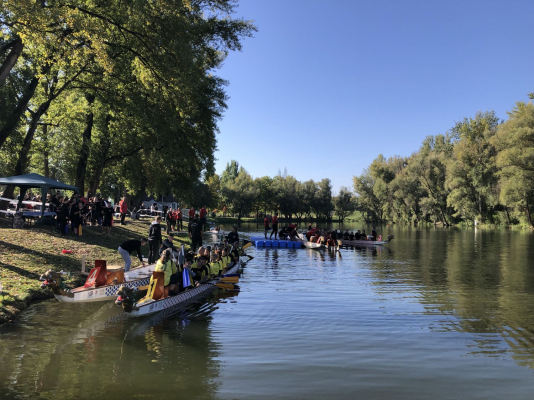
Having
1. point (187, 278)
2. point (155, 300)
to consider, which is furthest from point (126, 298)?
point (187, 278)

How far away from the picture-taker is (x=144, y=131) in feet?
85.9

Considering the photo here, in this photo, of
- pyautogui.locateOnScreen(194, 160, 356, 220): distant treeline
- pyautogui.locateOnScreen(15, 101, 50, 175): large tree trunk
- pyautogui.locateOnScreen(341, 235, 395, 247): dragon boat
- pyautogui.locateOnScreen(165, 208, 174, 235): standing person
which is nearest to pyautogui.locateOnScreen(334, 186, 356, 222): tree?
pyautogui.locateOnScreen(194, 160, 356, 220): distant treeline

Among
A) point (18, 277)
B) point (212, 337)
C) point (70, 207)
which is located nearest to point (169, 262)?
point (212, 337)

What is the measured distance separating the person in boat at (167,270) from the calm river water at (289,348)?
897 millimetres

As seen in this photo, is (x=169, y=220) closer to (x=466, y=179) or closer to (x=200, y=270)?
(x=200, y=270)

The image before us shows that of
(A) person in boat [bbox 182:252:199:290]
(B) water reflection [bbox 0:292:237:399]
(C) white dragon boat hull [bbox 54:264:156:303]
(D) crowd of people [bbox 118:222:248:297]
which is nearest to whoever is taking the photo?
(B) water reflection [bbox 0:292:237:399]

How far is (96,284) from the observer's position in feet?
38.0

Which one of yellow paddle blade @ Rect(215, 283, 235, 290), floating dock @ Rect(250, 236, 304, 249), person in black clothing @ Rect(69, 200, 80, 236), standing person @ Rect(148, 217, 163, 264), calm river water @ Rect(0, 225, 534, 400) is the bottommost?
calm river water @ Rect(0, 225, 534, 400)

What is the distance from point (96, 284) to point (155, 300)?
2090 mm

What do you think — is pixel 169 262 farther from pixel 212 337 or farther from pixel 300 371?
pixel 300 371

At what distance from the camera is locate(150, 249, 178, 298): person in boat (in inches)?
458

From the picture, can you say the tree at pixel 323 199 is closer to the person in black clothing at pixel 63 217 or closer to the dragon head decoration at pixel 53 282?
the person in black clothing at pixel 63 217

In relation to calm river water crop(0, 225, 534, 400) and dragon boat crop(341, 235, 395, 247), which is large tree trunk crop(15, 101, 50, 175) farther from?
dragon boat crop(341, 235, 395, 247)

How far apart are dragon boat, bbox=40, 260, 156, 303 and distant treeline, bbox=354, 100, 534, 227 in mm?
55367
